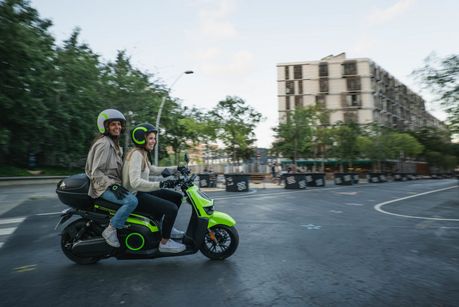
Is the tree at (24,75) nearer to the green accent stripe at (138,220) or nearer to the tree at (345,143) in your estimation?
the green accent stripe at (138,220)

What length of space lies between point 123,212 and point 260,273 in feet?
5.91

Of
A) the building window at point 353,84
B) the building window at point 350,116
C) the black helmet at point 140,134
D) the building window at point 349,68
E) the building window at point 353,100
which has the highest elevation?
the building window at point 349,68

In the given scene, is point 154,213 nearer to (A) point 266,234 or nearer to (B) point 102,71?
(A) point 266,234

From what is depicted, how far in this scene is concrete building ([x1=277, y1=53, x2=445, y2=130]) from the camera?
6372 cm

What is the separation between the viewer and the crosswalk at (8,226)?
623 centimetres

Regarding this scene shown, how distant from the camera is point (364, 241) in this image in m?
5.80

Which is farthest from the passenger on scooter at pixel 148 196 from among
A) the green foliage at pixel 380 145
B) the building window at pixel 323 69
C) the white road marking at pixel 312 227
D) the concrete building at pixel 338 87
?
the building window at pixel 323 69

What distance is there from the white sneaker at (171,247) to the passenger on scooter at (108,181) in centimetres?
54

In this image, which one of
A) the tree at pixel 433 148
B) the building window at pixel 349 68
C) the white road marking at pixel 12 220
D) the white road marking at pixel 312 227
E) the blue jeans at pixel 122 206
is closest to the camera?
the blue jeans at pixel 122 206

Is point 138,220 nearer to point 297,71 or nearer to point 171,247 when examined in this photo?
point 171,247

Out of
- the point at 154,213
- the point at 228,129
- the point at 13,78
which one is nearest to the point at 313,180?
the point at 228,129

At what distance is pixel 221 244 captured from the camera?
4.52 meters

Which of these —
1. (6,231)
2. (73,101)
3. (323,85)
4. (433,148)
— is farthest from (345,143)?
(6,231)

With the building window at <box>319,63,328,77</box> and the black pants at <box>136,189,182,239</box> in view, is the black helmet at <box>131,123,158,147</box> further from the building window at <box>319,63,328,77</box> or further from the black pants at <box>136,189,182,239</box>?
the building window at <box>319,63,328,77</box>
